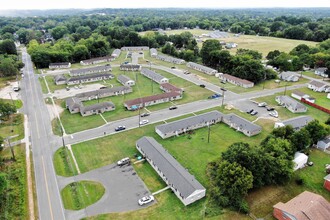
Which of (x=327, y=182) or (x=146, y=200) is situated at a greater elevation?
(x=327, y=182)

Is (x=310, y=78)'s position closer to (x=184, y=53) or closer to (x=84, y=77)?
(x=184, y=53)

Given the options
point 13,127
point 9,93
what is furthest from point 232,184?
point 9,93

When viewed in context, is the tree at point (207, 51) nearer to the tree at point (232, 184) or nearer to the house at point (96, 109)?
the house at point (96, 109)

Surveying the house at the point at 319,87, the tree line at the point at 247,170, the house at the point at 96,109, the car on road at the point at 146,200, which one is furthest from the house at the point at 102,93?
the house at the point at 319,87

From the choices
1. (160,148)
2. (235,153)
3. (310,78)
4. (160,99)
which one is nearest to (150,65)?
(160,99)

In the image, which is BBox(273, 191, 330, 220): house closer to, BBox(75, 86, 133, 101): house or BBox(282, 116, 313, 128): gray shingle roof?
BBox(282, 116, 313, 128): gray shingle roof

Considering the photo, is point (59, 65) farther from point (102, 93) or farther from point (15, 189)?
point (15, 189)

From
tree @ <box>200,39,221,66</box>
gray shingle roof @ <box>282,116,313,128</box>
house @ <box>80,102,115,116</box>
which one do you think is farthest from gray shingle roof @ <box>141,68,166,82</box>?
gray shingle roof @ <box>282,116,313,128</box>
